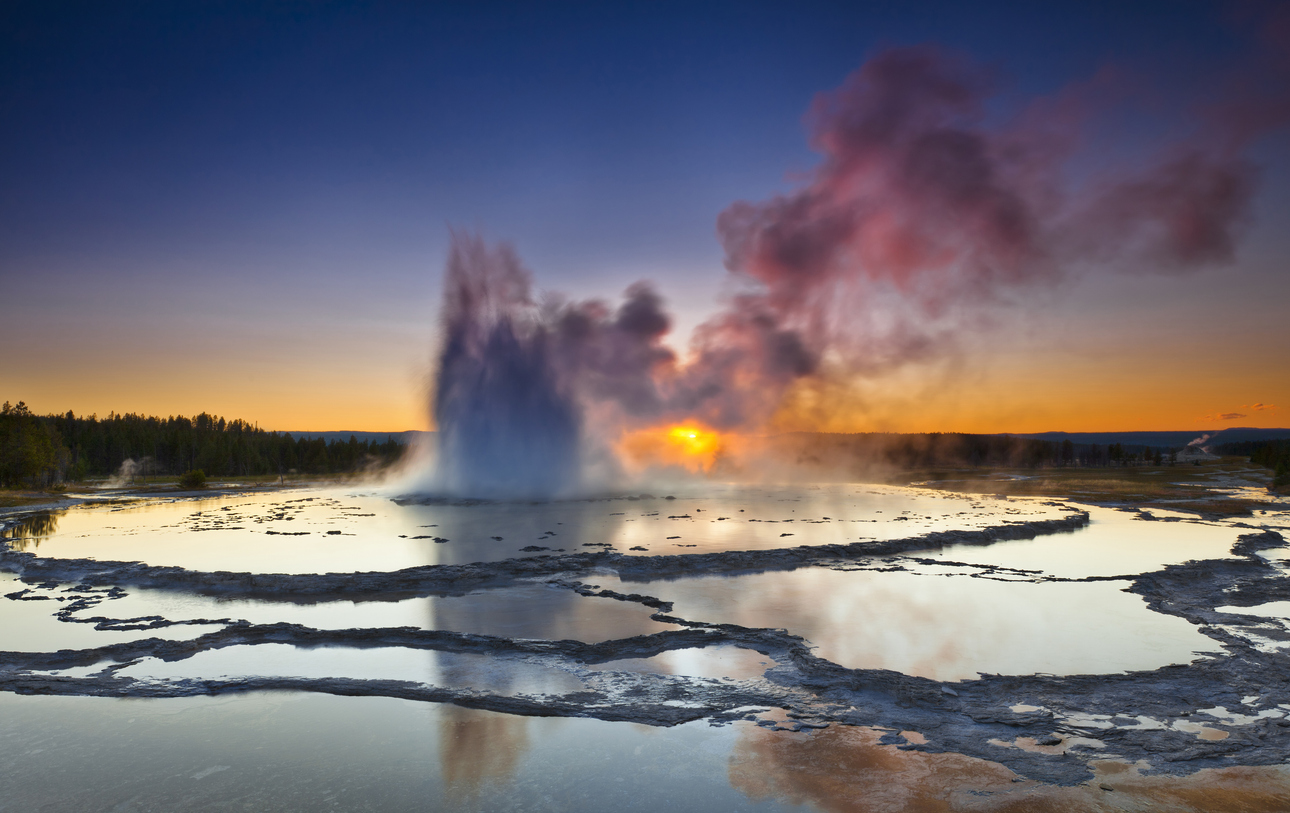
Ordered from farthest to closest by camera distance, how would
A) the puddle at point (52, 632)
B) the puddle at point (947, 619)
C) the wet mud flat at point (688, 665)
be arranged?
the puddle at point (52, 632)
the puddle at point (947, 619)
the wet mud flat at point (688, 665)

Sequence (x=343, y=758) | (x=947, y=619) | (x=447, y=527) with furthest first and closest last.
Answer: (x=447, y=527) → (x=947, y=619) → (x=343, y=758)

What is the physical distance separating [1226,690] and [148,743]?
1314cm

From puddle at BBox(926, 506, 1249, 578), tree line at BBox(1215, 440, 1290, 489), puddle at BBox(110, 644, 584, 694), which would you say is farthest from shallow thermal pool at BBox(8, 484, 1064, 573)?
tree line at BBox(1215, 440, 1290, 489)

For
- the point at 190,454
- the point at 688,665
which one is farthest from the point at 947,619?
the point at 190,454

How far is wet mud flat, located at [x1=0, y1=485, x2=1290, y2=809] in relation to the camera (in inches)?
292

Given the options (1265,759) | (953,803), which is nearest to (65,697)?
(953,803)

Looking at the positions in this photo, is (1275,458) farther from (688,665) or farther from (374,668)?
(374,668)

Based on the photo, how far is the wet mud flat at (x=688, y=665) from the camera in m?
7.41

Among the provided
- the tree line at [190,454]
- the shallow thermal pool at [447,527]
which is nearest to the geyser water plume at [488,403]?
the shallow thermal pool at [447,527]

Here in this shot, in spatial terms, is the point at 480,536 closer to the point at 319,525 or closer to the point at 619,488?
the point at 319,525

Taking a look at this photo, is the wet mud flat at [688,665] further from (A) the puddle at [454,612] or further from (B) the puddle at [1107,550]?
(B) the puddle at [1107,550]

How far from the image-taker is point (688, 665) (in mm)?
10172

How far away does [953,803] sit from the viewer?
613cm

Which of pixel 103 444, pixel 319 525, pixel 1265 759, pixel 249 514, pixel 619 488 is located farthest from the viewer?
pixel 103 444
